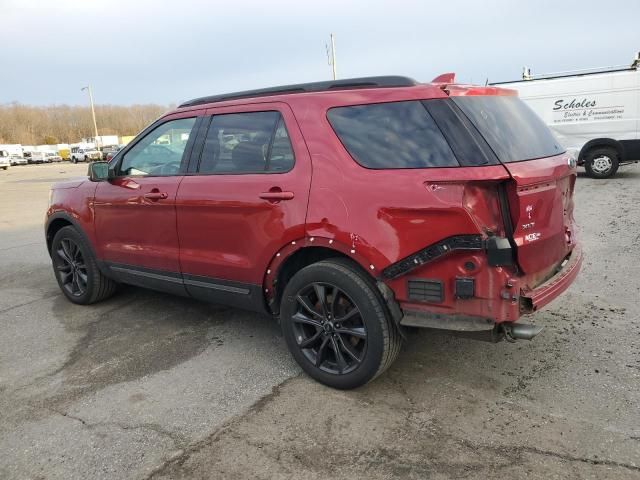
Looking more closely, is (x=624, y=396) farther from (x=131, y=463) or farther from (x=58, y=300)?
(x=58, y=300)

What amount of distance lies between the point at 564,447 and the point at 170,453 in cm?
203

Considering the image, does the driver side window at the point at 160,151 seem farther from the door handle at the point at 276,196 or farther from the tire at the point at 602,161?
the tire at the point at 602,161

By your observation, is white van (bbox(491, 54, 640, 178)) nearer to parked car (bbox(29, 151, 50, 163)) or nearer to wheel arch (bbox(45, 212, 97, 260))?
wheel arch (bbox(45, 212, 97, 260))

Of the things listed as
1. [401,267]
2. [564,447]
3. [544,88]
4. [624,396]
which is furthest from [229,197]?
[544,88]

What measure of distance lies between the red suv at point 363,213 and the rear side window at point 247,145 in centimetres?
1

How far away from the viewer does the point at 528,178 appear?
111 inches

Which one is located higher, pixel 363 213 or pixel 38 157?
pixel 38 157

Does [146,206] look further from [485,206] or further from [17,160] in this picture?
[17,160]

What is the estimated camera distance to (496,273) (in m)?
2.76

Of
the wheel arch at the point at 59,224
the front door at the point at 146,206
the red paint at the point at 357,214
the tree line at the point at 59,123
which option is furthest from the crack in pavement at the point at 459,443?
the tree line at the point at 59,123

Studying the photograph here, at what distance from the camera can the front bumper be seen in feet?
9.40

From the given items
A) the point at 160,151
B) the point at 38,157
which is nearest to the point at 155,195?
the point at 160,151

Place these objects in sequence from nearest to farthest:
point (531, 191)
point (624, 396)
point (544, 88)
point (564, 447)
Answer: point (564, 447), point (531, 191), point (624, 396), point (544, 88)

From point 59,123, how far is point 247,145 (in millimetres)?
131206
